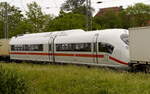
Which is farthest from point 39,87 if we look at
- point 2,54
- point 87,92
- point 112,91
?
point 2,54

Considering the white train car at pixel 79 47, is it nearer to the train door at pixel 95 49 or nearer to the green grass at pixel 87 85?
the train door at pixel 95 49

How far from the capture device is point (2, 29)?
68062 mm

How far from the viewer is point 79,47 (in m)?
25.1

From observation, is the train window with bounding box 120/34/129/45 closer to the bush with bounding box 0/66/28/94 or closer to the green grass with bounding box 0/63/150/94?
the green grass with bounding box 0/63/150/94

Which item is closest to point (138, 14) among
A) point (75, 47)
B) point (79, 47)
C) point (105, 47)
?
point (75, 47)

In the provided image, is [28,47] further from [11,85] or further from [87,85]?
[11,85]

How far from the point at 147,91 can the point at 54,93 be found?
3274mm

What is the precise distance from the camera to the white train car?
2147cm

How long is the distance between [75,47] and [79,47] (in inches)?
24.4

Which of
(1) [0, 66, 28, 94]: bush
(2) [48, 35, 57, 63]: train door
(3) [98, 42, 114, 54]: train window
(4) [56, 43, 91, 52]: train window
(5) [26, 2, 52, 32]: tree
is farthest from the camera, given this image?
(5) [26, 2, 52, 32]: tree

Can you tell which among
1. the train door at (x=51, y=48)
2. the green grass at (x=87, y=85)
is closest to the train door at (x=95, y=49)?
the train door at (x=51, y=48)

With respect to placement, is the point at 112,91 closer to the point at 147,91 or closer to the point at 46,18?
the point at 147,91

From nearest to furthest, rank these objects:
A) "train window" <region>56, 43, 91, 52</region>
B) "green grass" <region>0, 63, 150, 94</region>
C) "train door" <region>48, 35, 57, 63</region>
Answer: "green grass" <region>0, 63, 150, 94</region>, "train window" <region>56, 43, 91, 52</region>, "train door" <region>48, 35, 57, 63</region>

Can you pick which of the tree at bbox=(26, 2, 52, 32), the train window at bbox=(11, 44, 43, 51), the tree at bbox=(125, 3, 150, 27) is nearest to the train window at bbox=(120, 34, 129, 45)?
the train window at bbox=(11, 44, 43, 51)
